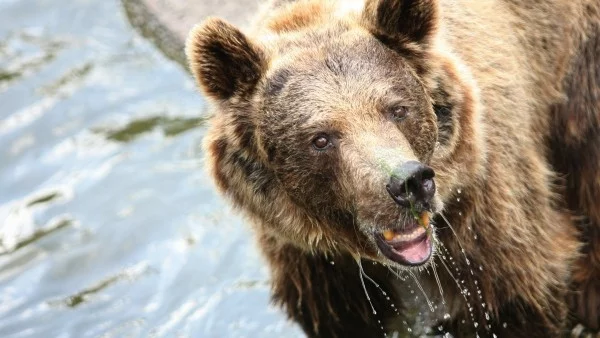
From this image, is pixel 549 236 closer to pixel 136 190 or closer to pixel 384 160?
pixel 384 160

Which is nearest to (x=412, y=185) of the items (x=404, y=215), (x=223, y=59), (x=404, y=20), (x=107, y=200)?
(x=404, y=215)

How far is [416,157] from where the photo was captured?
486 cm

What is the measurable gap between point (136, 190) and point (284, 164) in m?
3.84

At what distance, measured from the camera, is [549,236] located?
5.90 metres

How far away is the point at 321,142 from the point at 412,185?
A: 64cm

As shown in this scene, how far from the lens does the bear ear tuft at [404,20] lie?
5129mm

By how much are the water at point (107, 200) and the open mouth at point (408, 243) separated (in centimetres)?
230

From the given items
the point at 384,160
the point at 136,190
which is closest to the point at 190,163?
the point at 136,190

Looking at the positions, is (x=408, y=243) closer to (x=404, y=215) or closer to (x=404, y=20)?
(x=404, y=215)

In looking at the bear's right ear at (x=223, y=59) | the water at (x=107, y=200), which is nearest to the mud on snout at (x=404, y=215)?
the bear's right ear at (x=223, y=59)

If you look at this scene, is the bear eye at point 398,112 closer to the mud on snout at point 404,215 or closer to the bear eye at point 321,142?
the bear eye at point 321,142

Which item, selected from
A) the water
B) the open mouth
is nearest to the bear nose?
the open mouth

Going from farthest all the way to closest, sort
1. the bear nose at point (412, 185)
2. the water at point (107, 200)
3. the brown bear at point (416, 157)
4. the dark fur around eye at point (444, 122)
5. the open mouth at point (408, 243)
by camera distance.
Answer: the water at point (107, 200) < the dark fur around eye at point (444, 122) < the brown bear at point (416, 157) < the open mouth at point (408, 243) < the bear nose at point (412, 185)

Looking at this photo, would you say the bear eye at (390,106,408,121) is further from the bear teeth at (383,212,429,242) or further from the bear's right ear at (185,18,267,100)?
the bear's right ear at (185,18,267,100)
